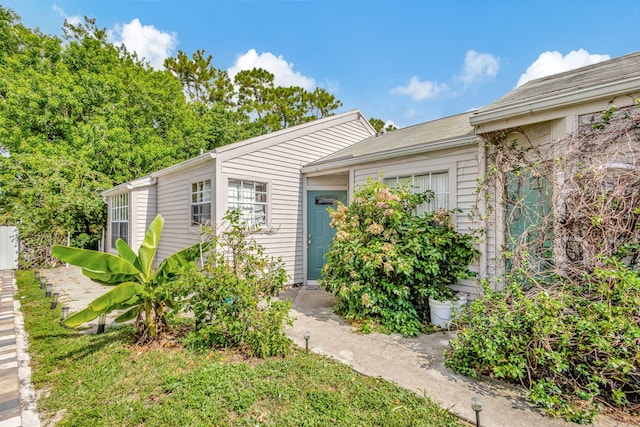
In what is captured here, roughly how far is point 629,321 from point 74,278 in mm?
13060

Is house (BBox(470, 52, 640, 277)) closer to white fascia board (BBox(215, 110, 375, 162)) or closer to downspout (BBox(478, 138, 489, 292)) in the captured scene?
downspout (BBox(478, 138, 489, 292))

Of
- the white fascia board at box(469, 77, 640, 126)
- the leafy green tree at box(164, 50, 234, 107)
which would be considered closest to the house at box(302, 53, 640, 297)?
the white fascia board at box(469, 77, 640, 126)

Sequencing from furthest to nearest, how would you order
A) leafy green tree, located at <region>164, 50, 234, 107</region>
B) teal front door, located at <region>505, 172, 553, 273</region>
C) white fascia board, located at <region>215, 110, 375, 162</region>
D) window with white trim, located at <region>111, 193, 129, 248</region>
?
1. leafy green tree, located at <region>164, 50, 234, 107</region>
2. window with white trim, located at <region>111, 193, 129, 248</region>
3. white fascia board, located at <region>215, 110, 375, 162</region>
4. teal front door, located at <region>505, 172, 553, 273</region>

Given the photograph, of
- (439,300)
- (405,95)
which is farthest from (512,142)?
(405,95)

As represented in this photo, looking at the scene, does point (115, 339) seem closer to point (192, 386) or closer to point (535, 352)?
point (192, 386)

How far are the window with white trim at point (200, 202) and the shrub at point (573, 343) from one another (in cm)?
635

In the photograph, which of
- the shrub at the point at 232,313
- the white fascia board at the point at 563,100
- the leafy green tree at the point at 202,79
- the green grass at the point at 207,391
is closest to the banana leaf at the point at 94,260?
the shrub at the point at 232,313

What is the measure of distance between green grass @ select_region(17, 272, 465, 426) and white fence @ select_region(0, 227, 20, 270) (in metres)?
11.2

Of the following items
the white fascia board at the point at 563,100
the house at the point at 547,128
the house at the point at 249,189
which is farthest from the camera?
the house at the point at 249,189

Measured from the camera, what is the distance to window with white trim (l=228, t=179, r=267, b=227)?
726 cm

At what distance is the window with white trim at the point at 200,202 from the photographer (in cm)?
749

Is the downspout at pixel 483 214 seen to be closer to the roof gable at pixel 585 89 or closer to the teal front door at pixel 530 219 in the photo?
the teal front door at pixel 530 219

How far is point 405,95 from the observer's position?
14.0m

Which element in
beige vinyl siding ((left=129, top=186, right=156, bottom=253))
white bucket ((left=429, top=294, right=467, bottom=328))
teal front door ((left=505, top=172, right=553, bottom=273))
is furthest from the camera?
beige vinyl siding ((left=129, top=186, right=156, bottom=253))
